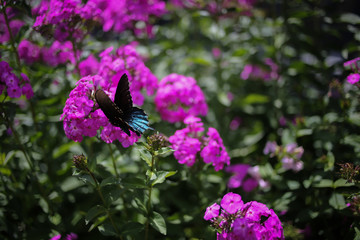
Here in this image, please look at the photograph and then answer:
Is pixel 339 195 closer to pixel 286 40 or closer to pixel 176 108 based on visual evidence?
pixel 176 108

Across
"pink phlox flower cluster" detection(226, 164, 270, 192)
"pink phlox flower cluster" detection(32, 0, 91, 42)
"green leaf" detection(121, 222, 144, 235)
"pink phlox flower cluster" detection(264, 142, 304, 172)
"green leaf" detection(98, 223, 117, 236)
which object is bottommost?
"pink phlox flower cluster" detection(226, 164, 270, 192)

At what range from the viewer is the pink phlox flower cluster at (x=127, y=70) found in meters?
2.38

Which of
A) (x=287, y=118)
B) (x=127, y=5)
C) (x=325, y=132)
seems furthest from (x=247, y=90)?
(x=127, y=5)

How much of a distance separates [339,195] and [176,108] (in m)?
1.56

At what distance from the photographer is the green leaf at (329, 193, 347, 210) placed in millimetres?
2209

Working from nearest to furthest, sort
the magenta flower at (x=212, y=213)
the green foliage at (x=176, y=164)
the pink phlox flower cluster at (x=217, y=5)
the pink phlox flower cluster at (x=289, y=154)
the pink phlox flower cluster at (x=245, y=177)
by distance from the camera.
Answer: the magenta flower at (x=212, y=213)
the green foliage at (x=176, y=164)
the pink phlox flower cluster at (x=289, y=154)
the pink phlox flower cluster at (x=245, y=177)
the pink phlox flower cluster at (x=217, y=5)

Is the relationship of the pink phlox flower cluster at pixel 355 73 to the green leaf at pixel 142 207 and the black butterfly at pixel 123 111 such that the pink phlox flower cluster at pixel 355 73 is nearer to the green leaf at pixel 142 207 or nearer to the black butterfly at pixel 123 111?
the black butterfly at pixel 123 111

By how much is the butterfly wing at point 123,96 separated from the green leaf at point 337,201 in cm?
170

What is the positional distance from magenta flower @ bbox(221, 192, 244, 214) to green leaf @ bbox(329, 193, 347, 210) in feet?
3.17

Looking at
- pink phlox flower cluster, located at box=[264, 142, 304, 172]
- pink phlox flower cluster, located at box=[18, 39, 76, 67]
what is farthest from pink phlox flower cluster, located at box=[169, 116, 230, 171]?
pink phlox flower cluster, located at box=[18, 39, 76, 67]

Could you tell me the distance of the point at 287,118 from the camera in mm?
3824

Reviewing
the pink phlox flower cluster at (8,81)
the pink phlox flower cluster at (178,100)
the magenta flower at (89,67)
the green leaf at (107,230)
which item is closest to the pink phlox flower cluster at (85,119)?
the pink phlox flower cluster at (8,81)

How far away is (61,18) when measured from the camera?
2365 millimetres

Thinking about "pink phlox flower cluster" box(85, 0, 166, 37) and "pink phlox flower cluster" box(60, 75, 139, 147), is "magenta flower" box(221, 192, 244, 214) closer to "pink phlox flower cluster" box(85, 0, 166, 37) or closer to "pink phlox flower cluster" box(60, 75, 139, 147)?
"pink phlox flower cluster" box(60, 75, 139, 147)
